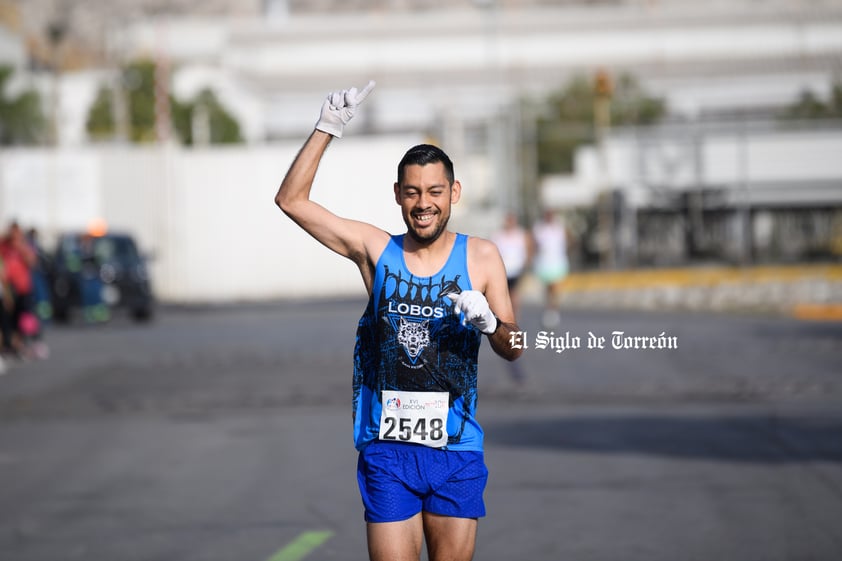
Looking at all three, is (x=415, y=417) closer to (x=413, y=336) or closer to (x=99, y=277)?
(x=413, y=336)

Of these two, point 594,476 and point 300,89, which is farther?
point 300,89

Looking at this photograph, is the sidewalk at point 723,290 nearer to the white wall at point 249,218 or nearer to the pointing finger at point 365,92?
the white wall at point 249,218

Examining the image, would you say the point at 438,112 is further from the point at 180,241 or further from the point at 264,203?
the point at 180,241

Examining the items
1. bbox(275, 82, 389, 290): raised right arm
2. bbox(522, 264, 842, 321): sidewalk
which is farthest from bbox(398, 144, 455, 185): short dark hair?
bbox(522, 264, 842, 321): sidewalk

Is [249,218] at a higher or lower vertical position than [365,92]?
lower

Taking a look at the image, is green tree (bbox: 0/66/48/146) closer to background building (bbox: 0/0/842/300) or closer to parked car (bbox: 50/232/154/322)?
background building (bbox: 0/0/842/300)

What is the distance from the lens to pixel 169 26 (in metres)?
100

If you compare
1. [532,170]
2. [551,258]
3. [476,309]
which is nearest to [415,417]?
[476,309]

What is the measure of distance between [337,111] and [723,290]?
24.2 m

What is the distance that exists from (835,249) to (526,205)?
50.4ft

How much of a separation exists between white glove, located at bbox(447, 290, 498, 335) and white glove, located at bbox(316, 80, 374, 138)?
→ 82cm

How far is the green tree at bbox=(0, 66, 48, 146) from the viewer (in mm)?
68938

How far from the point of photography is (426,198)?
5082 millimetres

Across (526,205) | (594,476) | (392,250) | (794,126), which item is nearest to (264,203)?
(526,205)
